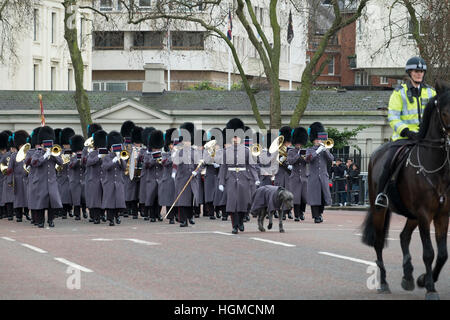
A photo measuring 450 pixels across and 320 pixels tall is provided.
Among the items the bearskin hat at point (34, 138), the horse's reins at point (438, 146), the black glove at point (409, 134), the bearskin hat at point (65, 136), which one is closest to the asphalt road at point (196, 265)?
the horse's reins at point (438, 146)

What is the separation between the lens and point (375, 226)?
44.6ft

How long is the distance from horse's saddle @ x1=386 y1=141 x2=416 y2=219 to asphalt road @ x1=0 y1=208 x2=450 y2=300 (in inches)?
32.3

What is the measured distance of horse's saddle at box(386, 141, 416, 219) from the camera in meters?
12.8

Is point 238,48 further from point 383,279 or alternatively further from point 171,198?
point 383,279

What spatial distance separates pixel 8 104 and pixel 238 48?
27.7 metres

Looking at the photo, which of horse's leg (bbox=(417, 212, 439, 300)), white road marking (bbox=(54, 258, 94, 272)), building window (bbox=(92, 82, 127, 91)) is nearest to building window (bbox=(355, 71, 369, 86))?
building window (bbox=(92, 82, 127, 91))

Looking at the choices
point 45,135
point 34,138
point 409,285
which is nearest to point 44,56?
point 34,138

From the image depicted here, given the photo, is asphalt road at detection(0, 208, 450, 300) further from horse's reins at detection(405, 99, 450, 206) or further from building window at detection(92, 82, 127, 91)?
building window at detection(92, 82, 127, 91)

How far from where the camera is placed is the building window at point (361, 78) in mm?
91950

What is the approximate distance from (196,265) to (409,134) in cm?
361

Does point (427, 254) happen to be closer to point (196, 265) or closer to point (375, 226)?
point (375, 226)

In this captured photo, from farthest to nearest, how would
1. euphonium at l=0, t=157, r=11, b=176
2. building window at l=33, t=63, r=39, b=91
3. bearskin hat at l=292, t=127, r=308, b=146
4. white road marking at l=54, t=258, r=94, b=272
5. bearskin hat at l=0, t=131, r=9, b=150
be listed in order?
building window at l=33, t=63, r=39, b=91 → bearskin hat at l=0, t=131, r=9, b=150 → euphonium at l=0, t=157, r=11, b=176 → bearskin hat at l=292, t=127, r=308, b=146 → white road marking at l=54, t=258, r=94, b=272

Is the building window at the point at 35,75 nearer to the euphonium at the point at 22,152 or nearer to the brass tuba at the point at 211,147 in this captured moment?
the euphonium at the point at 22,152

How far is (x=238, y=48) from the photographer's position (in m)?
82.0
